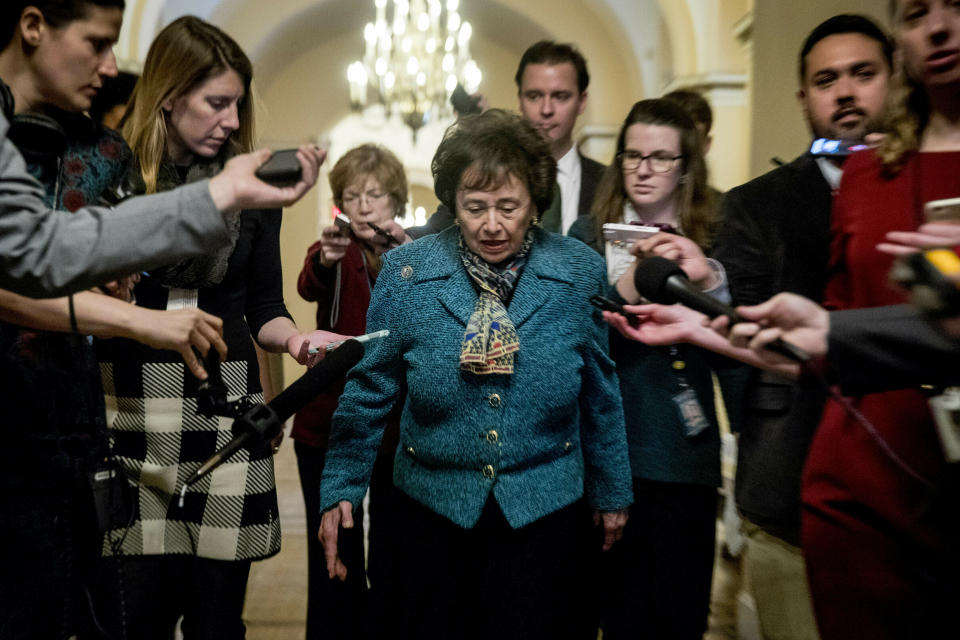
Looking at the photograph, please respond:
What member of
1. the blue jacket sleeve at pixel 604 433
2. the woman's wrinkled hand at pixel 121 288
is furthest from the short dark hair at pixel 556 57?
the woman's wrinkled hand at pixel 121 288

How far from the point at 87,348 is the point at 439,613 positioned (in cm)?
108

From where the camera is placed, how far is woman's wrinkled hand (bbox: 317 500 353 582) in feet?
7.14

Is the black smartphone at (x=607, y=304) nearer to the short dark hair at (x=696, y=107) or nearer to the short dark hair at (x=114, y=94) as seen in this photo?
the short dark hair at (x=696, y=107)

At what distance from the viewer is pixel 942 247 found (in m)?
1.24

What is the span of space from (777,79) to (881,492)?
2886mm

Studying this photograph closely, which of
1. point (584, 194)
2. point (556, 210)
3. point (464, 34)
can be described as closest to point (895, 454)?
point (556, 210)

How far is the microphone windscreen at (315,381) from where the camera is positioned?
4.78 ft

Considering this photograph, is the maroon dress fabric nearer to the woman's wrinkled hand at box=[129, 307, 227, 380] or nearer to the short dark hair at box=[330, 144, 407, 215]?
the woman's wrinkled hand at box=[129, 307, 227, 380]

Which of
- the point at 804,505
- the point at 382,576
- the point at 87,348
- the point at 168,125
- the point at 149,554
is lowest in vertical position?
the point at 382,576

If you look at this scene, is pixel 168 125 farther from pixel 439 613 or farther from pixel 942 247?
pixel 942 247

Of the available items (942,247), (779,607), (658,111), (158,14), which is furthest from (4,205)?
(158,14)

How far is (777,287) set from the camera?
84.5 inches

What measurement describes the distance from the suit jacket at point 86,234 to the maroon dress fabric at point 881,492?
1.16 metres

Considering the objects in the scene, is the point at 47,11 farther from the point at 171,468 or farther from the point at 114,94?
the point at 114,94
